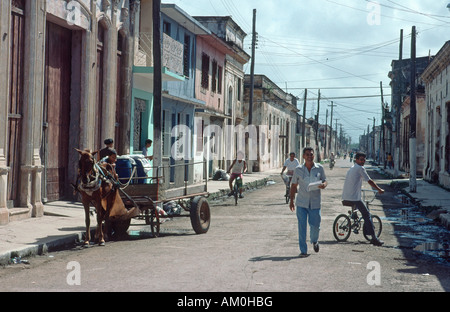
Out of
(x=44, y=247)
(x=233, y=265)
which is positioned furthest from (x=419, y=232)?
(x=44, y=247)

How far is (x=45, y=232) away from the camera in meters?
11.4

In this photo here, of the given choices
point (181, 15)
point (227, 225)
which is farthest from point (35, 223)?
point (181, 15)

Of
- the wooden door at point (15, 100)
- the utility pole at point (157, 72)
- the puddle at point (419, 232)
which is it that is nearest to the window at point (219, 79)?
the puddle at point (419, 232)

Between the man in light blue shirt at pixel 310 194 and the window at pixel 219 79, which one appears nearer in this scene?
the man in light blue shirt at pixel 310 194

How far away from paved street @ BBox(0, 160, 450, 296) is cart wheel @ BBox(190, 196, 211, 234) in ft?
0.71

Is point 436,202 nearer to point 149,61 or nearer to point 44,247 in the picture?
point 149,61

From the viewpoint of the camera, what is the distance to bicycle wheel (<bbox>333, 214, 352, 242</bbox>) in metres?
11.3

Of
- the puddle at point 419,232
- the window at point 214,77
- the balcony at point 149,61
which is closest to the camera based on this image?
the puddle at point 419,232

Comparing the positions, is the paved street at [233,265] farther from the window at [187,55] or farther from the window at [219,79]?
the window at [219,79]

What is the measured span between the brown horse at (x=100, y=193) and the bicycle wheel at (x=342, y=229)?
355 cm

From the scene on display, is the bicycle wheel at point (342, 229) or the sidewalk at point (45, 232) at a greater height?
the bicycle wheel at point (342, 229)

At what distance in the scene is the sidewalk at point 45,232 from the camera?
31.1 feet

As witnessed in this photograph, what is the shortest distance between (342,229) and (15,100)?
732cm

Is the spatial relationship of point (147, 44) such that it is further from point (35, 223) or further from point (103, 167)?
point (103, 167)
